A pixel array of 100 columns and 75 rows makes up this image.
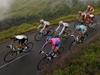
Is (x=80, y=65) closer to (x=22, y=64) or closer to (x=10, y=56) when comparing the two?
(x=22, y=64)

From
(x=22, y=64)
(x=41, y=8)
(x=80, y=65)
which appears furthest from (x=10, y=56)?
(x=41, y=8)

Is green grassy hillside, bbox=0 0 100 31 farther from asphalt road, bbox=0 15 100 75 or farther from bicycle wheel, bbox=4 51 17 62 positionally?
bicycle wheel, bbox=4 51 17 62

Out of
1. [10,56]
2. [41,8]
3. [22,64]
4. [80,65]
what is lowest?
[22,64]

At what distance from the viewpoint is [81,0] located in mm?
53500

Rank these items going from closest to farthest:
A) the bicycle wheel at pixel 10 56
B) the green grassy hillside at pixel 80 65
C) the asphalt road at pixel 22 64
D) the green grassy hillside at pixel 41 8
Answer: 1. the green grassy hillside at pixel 80 65
2. the asphalt road at pixel 22 64
3. the bicycle wheel at pixel 10 56
4. the green grassy hillside at pixel 41 8

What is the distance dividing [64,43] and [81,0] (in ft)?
179

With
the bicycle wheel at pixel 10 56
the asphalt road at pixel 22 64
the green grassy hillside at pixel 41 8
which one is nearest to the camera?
the asphalt road at pixel 22 64

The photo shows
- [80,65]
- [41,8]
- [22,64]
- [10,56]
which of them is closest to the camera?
[80,65]

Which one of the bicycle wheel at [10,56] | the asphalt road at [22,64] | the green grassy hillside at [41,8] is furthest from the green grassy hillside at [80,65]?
the green grassy hillside at [41,8]

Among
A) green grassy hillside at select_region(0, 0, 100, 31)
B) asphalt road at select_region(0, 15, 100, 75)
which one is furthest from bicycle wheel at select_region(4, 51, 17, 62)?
green grassy hillside at select_region(0, 0, 100, 31)

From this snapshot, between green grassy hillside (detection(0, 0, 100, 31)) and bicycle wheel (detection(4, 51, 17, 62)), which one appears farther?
green grassy hillside (detection(0, 0, 100, 31))

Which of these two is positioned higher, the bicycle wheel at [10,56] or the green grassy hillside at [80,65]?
the bicycle wheel at [10,56]

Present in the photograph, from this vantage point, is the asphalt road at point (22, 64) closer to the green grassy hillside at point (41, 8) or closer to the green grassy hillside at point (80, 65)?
the green grassy hillside at point (80, 65)

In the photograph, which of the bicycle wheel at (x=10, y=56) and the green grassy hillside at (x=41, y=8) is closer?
the bicycle wheel at (x=10, y=56)
